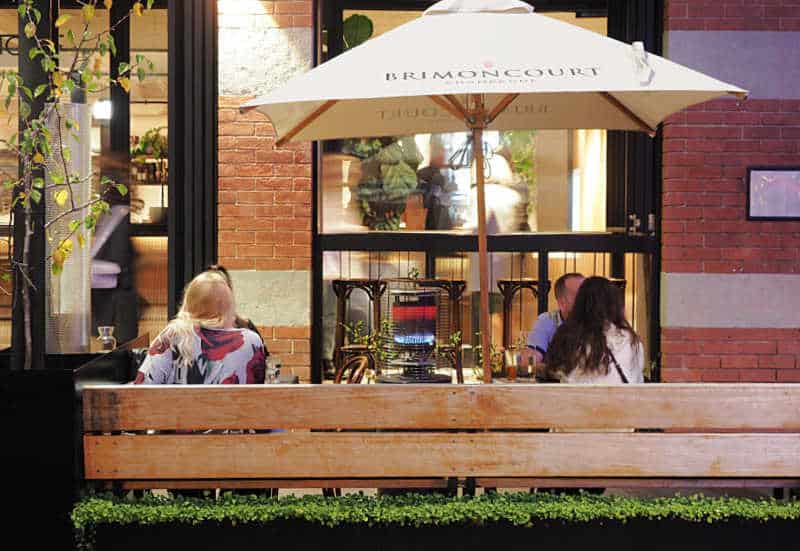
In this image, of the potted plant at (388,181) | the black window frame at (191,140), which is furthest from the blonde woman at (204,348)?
the potted plant at (388,181)

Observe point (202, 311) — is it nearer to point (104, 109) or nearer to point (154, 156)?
point (154, 156)

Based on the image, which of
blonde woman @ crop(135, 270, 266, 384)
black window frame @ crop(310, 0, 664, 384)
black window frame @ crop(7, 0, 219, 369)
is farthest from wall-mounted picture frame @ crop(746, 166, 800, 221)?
blonde woman @ crop(135, 270, 266, 384)

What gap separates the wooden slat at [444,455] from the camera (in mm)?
4223

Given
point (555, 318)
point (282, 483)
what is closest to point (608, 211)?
point (555, 318)

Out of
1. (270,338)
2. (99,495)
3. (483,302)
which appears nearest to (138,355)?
(99,495)

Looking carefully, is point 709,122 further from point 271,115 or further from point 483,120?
point 271,115

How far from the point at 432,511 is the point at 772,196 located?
14.9 feet

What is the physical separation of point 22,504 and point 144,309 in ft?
15.1

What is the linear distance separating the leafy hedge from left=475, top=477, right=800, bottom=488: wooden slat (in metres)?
0.06

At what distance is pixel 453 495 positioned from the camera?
14.4 feet

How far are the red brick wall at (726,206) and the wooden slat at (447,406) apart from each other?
12.0 feet

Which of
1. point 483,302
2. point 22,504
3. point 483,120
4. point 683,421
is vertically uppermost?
point 483,120

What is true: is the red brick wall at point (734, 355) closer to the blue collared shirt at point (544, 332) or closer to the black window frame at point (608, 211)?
the black window frame at point (608, 211)

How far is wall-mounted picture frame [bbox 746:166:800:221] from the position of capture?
305 inches
